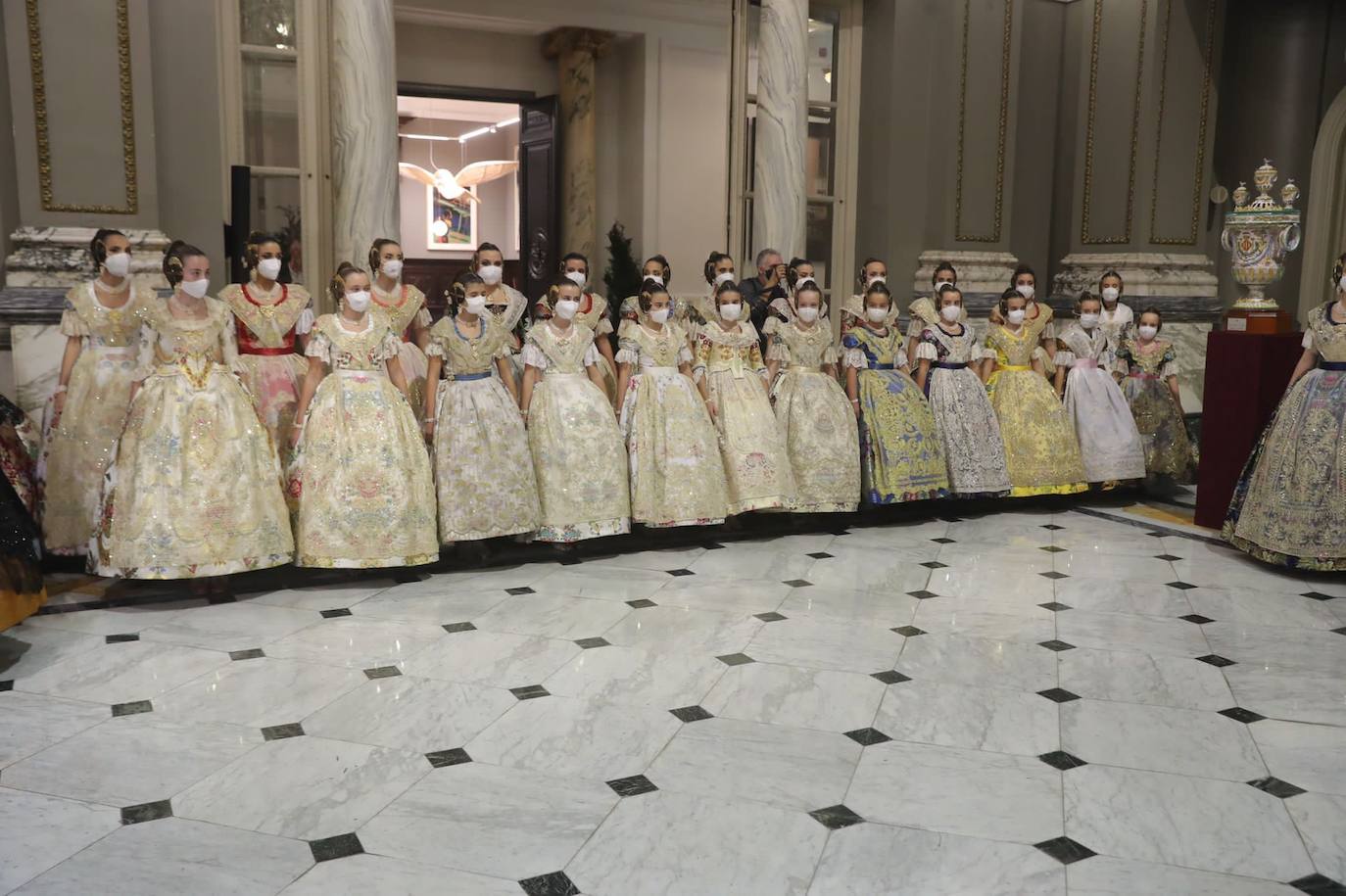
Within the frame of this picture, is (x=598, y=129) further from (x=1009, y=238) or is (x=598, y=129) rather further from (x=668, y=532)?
(x=668, y=532)

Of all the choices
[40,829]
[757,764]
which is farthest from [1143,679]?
[40,829]

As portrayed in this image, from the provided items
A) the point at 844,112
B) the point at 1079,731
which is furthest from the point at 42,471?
the point at 844,112

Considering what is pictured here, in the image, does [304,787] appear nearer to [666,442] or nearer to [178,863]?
[178,863]

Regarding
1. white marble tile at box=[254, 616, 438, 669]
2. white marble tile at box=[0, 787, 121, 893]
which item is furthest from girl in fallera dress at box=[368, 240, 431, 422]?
white marble tile at box=[0, 787, 121, 893]

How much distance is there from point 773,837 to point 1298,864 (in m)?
1.40

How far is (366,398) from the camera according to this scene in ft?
18.4

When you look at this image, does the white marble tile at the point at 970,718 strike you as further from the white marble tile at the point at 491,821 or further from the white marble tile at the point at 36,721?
the white marble tile at the point at 36,721

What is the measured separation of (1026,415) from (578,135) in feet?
22.8

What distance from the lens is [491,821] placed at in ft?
10.9

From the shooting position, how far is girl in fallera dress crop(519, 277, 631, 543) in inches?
242

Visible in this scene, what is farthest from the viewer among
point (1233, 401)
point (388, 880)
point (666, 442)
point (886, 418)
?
point (886, 418)

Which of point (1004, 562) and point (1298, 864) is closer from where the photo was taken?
point (1298, 864)

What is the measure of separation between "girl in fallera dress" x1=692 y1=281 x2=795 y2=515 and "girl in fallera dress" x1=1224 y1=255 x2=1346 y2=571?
250 centimetres

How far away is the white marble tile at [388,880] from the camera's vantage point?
2939mm
